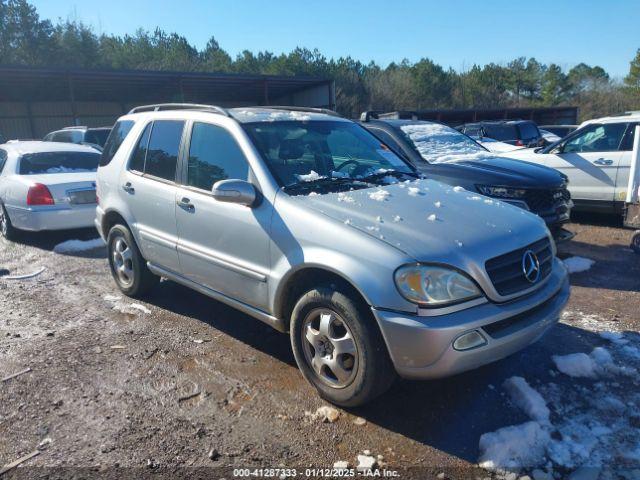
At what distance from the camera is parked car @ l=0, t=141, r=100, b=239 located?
727 cm

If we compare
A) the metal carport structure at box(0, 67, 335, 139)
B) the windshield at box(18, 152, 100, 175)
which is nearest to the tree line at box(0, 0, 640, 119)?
the metal carport structure at box(0, 67, 335, 139)

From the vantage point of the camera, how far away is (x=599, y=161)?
7.80 metres

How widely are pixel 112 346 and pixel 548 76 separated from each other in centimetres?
6625

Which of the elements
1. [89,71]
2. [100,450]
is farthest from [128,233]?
[89,71]

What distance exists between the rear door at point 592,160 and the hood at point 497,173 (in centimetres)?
215

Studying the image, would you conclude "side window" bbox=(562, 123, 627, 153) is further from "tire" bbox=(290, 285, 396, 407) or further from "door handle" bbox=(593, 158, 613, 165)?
"tire" bbox=(290, 285, 396, 407)

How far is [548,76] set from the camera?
5997 centimetres

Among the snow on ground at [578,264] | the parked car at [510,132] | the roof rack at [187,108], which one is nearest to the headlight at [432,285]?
the roof rack at [187,108]

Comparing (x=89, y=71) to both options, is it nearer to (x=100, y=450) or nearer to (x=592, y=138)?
(x=592, y=138)

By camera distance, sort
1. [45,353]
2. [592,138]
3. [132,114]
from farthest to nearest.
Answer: [592,138]
[132,114]
[45,353]

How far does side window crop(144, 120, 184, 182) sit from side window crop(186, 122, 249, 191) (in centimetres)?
23

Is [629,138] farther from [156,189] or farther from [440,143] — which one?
[156,189]

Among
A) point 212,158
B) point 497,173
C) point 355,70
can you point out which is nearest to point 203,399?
point 212,158

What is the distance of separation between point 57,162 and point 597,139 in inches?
345
